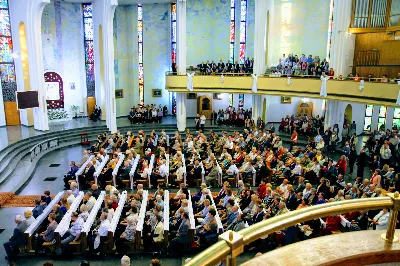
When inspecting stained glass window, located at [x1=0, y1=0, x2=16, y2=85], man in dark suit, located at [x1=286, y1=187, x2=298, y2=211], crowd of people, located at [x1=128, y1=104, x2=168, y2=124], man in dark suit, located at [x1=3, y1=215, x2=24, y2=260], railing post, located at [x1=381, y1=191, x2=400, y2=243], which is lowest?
man in dark suit, located at [x1=3, y1=215, x2=24, y2=260]

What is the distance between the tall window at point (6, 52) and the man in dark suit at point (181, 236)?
17850mm

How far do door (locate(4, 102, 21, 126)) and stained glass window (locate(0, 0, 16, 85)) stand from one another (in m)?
1.50

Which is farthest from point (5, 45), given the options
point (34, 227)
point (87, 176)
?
point (34, 227)

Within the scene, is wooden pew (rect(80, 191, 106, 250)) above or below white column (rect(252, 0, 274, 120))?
below

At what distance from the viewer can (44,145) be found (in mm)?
18516

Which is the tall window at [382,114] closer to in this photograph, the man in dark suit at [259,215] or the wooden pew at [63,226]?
the man in dark suit at [259,215]

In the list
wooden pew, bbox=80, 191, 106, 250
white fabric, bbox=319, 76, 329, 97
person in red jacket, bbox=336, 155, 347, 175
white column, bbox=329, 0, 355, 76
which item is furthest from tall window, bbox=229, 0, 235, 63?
wooden pew, bbox=80, 191, 106, 250

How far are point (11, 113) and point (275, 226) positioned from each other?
2352 cm

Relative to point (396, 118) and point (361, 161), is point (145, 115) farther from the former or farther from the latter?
point (396, 118)

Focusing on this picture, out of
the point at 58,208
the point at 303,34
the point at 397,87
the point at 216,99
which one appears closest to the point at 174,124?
the point at 216,99

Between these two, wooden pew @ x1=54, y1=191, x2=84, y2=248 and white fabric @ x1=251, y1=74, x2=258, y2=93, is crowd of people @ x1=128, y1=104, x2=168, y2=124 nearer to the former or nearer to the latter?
white fabric @ x1=251, y1=74, x2=258, y2=93

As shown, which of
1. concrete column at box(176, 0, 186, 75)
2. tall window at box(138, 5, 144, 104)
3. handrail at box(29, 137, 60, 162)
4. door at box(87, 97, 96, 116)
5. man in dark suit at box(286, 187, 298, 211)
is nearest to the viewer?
man in dark suit at box(286, 187, 298, 211)

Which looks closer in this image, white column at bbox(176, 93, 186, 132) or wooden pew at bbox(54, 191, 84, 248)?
wooden pew at bbox(54, 191, 84, 248)

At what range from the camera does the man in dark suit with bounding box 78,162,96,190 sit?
12.5 metres
